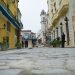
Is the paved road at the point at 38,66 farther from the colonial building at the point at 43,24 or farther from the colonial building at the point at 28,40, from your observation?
the colonial building at the point at 43,24

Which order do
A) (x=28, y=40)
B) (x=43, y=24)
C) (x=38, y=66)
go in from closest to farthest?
(x=38, y=66) < (x=28, y=40) < (x=43, y=24)

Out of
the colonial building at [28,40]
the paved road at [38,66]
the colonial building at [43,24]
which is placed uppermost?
the colonial building at [43,24]

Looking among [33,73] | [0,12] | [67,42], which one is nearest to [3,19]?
[0,12]

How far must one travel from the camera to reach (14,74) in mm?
3621

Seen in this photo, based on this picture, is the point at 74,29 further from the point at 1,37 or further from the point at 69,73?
the point at 69,73

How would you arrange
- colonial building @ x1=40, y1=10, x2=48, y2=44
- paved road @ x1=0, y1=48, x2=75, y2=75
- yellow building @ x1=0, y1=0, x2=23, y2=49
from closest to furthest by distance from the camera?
paved road @ x1=0, y1=48, x2=75, y2=75 → yellow building @ x1=0, y1=0, x2=23, y2=49 → colonial building @ x1=40, y1=10, x2=48, y2=44

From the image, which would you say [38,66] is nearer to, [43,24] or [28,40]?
[28,40]

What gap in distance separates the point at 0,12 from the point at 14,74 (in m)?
23.2

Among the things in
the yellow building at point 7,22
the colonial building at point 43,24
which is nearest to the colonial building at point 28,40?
the colonial building at point 43,24

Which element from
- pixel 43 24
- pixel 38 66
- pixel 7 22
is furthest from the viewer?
pixel 43 24

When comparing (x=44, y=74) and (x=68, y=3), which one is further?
(x=68, y=3)

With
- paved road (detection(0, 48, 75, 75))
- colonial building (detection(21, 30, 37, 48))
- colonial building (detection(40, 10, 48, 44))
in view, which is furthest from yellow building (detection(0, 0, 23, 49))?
colonial building (detection(40, 10, 48, 44))

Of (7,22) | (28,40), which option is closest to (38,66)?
(7,22)

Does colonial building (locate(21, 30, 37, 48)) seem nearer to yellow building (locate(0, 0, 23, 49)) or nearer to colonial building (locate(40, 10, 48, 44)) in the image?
colonial building (locate(40, 10, 48, 44))
